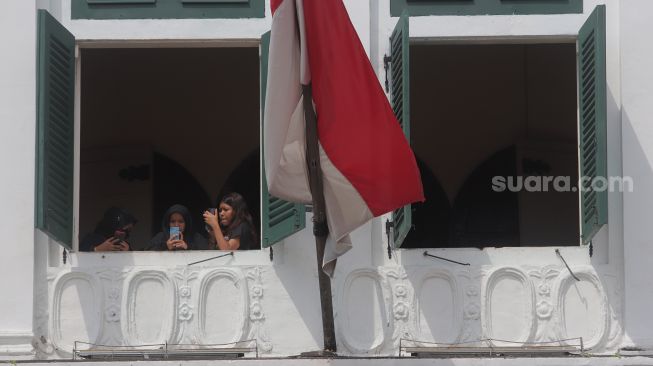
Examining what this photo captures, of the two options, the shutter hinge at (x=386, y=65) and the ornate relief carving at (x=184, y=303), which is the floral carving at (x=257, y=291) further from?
the shutter hinge at (x=386, y=65)

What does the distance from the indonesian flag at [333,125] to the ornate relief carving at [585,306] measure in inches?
56.8

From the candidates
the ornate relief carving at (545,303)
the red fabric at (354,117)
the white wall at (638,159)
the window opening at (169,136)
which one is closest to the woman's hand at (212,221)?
the red fabric at (354,117)

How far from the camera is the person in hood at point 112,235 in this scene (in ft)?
42.3

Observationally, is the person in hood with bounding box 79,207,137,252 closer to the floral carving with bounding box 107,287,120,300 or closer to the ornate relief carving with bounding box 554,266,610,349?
the floral carving with bounding box 107,287,120,300

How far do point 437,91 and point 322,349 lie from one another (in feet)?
23.4

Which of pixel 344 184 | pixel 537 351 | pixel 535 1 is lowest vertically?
pixel 537 351

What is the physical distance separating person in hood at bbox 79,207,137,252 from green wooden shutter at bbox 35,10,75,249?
45 centimetres

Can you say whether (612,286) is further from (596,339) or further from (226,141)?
(226,141)

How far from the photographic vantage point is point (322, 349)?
12.2 metres

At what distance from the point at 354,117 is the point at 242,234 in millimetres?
1841

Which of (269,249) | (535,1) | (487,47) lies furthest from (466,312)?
(487,47)

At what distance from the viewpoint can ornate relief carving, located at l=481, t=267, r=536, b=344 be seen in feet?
40.6

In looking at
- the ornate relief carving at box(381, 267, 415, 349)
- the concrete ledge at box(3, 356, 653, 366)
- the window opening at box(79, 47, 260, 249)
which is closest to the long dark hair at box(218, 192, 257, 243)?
the ornate relief carving at box(381, 267, 415, 349)

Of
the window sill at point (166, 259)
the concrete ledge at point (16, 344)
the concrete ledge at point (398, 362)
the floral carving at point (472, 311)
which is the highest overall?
the window sill at point (166, 259)
